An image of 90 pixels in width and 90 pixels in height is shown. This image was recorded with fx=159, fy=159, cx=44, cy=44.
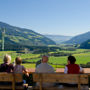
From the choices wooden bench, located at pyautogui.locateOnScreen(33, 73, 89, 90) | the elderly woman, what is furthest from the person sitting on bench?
the elderly woman

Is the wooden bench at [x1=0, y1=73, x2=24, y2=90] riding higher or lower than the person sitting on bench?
lower

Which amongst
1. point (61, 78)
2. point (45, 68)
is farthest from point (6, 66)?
point (61, 78)

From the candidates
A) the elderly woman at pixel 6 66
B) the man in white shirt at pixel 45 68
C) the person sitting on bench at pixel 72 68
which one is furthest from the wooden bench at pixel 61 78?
the elderly woman at pixel 6 66

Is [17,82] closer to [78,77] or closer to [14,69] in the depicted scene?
[14,69]

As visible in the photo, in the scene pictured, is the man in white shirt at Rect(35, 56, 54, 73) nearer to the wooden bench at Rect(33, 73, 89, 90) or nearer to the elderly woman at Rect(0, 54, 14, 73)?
the wooden bench at Rect(33, 73, 89, 90)

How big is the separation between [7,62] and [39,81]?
1374 millimetres

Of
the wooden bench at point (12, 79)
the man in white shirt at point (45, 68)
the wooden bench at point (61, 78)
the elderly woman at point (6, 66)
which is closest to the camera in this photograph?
the wooden bench at point (61, 78)

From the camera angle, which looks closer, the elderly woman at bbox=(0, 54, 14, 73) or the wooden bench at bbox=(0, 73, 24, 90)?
the wooden bench at bbox=(0, 73, 24, 90)

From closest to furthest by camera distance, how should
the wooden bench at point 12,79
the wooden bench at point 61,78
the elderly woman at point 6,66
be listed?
the wooden bench at point 61,78
the wooden bench at point 12,79
the elderly woman at point 6,66

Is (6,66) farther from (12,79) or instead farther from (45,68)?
(45,68)

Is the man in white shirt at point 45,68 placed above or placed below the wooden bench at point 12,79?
above

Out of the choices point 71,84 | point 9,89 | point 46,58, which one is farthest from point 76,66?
point 9,89

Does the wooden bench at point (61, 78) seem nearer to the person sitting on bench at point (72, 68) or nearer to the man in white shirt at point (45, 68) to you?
the man in white shirt at point (45, 68)

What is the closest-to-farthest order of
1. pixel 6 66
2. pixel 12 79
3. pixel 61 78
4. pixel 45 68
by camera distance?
pixel 61 78 < pixel 12 79 < pixel 45 68 < pixel 6 66
